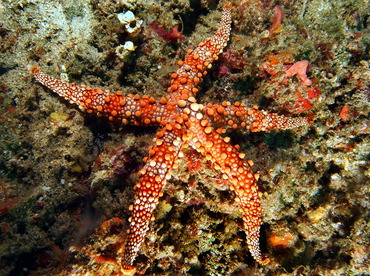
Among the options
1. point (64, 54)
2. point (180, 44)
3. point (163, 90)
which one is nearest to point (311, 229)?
point (163, 90)

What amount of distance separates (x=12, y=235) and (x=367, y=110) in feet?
27.1

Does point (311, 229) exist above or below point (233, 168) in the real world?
below

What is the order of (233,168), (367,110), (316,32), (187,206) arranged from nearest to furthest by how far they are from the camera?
(233,168), (187,206), (367,110), (316,32)

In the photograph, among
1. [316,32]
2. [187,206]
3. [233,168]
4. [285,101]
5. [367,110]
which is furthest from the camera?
[316,32]

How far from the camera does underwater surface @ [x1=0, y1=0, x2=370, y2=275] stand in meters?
4.23

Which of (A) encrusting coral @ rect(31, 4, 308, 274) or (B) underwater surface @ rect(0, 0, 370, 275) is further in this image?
(B) underwater surface @ rect(0, 0, 370, 275)

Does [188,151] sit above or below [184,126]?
below

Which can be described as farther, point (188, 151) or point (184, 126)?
point (188, 151)

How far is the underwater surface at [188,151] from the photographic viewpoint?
423cm

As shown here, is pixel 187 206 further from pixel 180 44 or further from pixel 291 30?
pixel 291 30

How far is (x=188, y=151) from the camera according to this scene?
155 inches

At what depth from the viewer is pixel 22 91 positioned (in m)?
4.82

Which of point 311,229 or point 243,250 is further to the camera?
point 311,229

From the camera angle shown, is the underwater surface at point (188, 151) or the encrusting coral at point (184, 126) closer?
the encrusting coral at point (184, 126)
